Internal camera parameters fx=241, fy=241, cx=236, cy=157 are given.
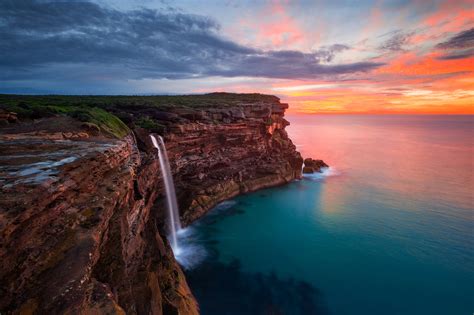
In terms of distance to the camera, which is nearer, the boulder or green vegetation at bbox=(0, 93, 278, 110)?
green vegetation at bbox=(0, 93, 278, 110)

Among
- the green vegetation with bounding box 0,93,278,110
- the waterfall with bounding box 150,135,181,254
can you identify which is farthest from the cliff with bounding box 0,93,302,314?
the green vegetation with bounding box 0,93,278,110

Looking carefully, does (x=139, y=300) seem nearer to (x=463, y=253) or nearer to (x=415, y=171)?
(x=463, y=253)

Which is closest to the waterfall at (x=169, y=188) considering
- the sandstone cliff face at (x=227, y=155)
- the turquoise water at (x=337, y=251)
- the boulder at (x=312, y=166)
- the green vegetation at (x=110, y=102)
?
the sandstone cliff face at (x=227, y=155)

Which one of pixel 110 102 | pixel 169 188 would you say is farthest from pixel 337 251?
pixel 110 102

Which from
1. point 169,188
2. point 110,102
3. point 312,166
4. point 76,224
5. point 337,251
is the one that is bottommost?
point 337,251

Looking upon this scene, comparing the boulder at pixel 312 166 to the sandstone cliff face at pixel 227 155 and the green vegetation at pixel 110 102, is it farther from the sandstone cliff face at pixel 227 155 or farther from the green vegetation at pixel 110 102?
the green vegetation at pixel 110 102

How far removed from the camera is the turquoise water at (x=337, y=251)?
16.9m

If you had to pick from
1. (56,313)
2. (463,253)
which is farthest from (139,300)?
(463,253)

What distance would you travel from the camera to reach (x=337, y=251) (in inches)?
899

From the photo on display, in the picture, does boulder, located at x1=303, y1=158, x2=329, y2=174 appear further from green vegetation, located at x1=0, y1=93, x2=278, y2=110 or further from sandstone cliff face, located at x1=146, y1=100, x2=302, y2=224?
green vegetation, located at x1=0, y1=93, x2=278, y2=110

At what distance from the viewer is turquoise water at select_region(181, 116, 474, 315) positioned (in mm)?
16875

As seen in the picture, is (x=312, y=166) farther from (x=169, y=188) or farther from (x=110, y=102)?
(x=110, y=102)

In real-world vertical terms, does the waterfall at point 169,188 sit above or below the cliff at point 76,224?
below

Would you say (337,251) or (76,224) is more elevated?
(76,224)
